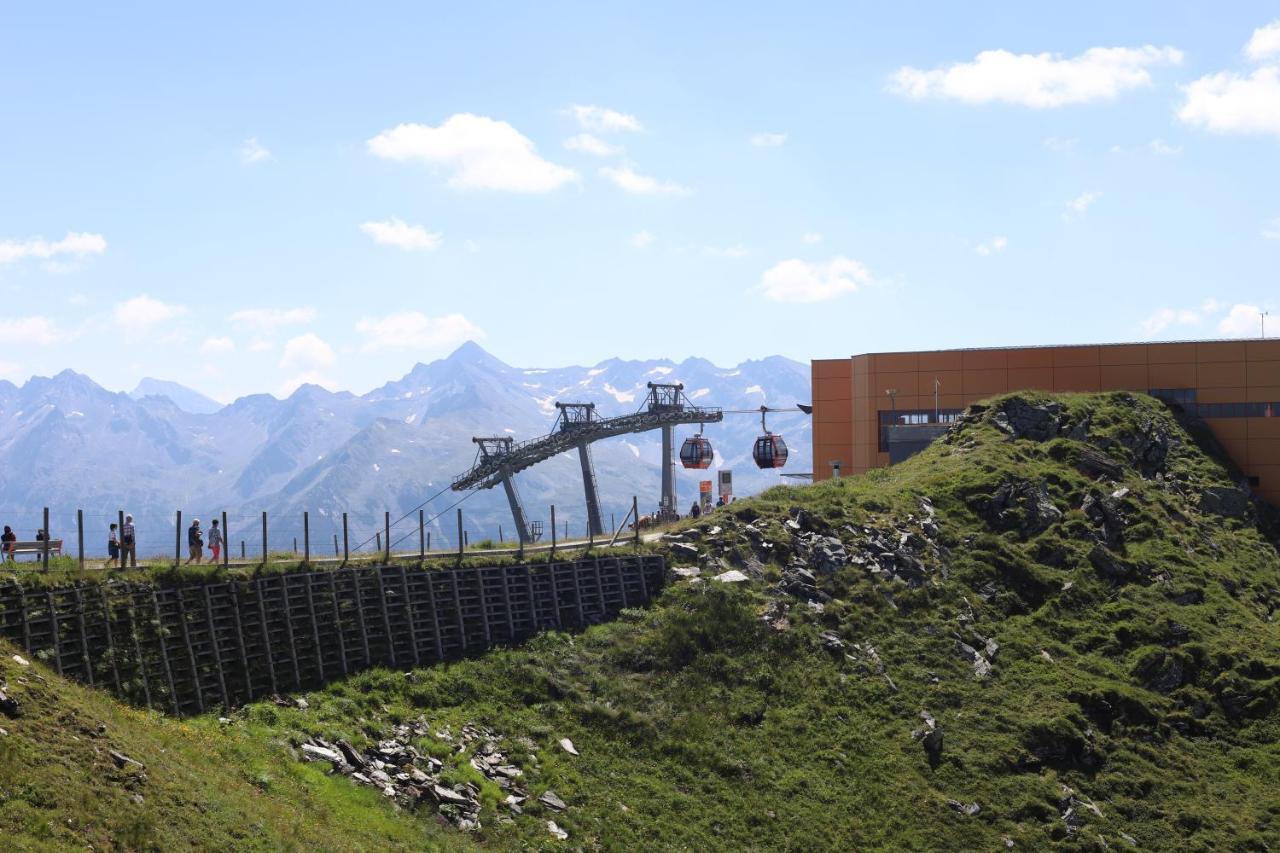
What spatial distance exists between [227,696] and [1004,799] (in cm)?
2415

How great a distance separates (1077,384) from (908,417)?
10.6 m

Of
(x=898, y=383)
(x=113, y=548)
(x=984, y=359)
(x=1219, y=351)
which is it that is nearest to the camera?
(x=113, y=548)

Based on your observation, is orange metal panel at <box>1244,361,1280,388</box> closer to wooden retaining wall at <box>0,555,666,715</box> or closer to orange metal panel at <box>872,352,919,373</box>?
orange metal panel at <box>872,352,919,373</box>

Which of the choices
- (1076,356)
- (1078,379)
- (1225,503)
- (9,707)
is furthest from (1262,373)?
(9,707)

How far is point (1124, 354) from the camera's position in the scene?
274ft

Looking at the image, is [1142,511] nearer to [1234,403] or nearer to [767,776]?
[1234,403]

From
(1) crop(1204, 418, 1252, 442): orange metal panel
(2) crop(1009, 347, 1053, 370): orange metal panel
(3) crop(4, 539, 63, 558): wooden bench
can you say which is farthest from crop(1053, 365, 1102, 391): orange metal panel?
(3) crop(4, 539, 63, 558): wooden bench

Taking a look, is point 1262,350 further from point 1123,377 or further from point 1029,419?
point 1029,419

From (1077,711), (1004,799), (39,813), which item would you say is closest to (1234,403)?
(1077,711)

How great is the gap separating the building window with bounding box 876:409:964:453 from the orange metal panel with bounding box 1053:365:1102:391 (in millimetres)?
6323

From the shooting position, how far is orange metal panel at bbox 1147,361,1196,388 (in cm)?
8219

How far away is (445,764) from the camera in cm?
3744

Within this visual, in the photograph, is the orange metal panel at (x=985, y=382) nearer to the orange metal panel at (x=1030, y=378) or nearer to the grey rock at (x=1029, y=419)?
the orange metal panel at (x=1030, y=378)

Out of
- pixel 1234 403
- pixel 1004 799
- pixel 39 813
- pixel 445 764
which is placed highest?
pixel 1234 403
